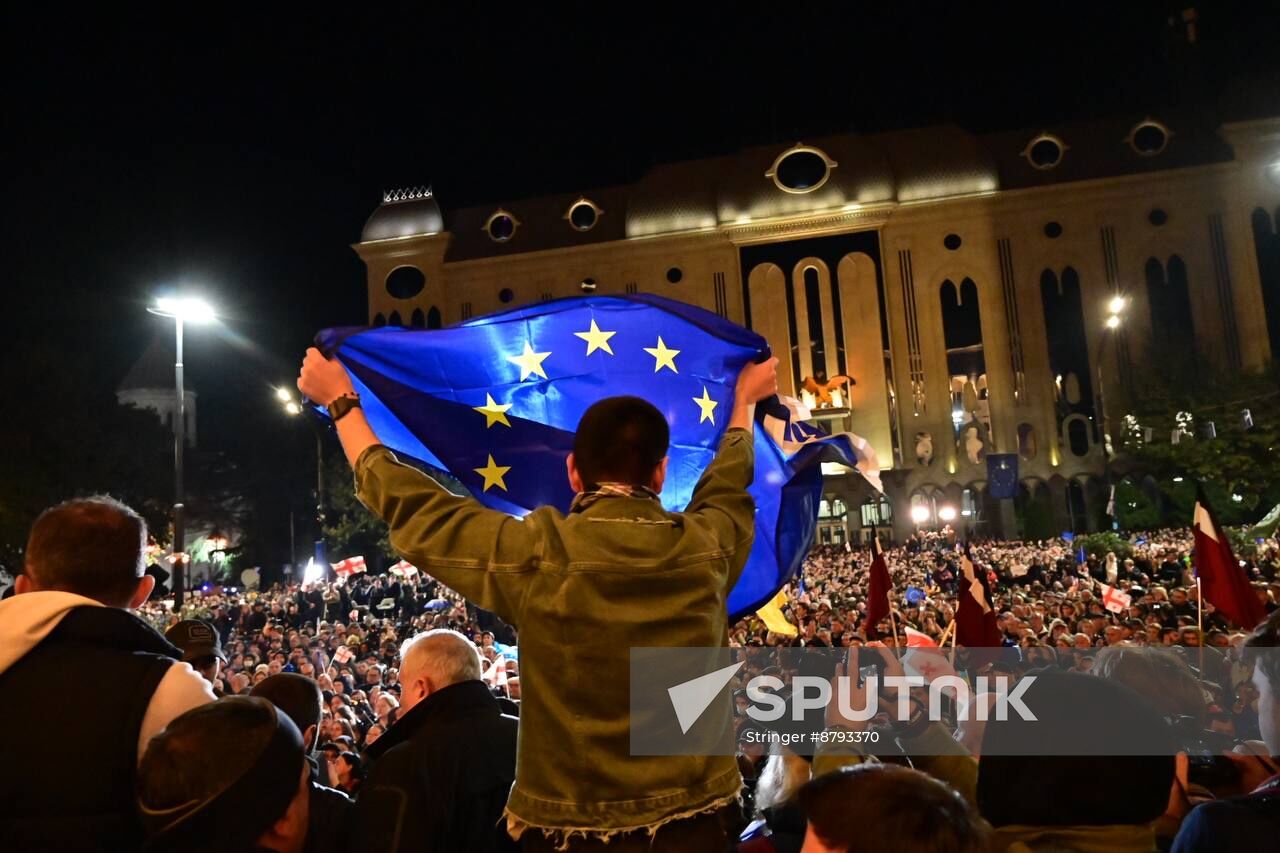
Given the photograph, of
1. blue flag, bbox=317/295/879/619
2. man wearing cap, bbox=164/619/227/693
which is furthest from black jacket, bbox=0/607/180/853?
man wearing cap, bbox=164/619/227/693

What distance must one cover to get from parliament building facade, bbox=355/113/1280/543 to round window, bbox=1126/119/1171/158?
76 millimetres

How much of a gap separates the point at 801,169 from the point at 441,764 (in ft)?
158

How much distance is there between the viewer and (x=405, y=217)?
171 ft

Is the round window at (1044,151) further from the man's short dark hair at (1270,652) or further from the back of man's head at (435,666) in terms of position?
the back of man's head at (435,666)

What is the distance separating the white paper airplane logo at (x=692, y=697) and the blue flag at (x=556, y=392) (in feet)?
7.69

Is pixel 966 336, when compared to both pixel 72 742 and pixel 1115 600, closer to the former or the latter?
pixel 1115 600

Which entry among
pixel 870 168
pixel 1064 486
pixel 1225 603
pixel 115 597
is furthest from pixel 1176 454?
pixel 115 597

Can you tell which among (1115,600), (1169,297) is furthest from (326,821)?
(1169,297)

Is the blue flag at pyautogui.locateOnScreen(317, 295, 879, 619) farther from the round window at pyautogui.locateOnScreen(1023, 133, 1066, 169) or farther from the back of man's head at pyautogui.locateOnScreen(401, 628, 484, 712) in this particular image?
the round window at pyautogui.locateOnScreen(1023, 133, 1066, 169)

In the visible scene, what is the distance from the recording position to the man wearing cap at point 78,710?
2.21 meters

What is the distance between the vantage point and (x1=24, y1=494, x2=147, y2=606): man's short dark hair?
2486mm

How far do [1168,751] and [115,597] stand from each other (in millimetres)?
2911

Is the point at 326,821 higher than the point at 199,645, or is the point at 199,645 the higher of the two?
the point at 199,645

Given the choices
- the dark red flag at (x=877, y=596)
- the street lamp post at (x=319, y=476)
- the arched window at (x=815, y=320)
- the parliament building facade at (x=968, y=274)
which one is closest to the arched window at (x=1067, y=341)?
the parliament building facade at (x=968, y=274)
